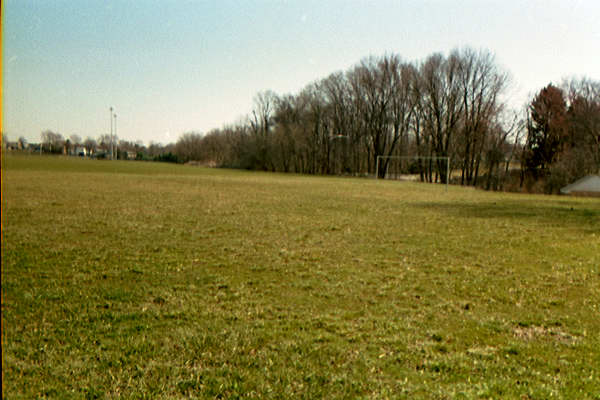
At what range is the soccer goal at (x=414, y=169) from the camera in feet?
211

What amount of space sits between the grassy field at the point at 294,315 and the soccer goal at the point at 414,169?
52.6 meters

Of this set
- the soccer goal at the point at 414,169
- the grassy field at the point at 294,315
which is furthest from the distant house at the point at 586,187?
Result: the grassy field at the point at 294,315

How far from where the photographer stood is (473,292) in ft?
24.2

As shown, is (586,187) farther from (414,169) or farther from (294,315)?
(294,315)

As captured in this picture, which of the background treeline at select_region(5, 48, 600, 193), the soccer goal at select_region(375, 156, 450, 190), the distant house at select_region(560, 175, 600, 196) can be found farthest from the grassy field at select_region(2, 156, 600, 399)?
the soccer goal at select_region(375, 156, 450, 190)

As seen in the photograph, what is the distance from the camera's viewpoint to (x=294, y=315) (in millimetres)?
6098

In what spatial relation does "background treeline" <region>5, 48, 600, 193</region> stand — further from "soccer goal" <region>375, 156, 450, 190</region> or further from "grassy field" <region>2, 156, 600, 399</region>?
"grassy field" <region>2, 156, 600, 399</region>

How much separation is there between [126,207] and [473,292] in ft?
52.8

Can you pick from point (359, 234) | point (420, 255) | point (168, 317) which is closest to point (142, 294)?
point (168, 317)

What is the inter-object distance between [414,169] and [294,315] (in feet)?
Result: 220

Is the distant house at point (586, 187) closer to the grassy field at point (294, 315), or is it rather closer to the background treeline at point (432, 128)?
the background treeline at point (432, 128)

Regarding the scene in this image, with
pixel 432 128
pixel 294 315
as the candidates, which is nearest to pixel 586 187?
pixel 432 128

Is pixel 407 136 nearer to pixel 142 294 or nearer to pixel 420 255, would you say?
pixel 420 255

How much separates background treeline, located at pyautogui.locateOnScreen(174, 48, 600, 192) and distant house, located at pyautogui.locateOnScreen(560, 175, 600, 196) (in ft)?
12.1
